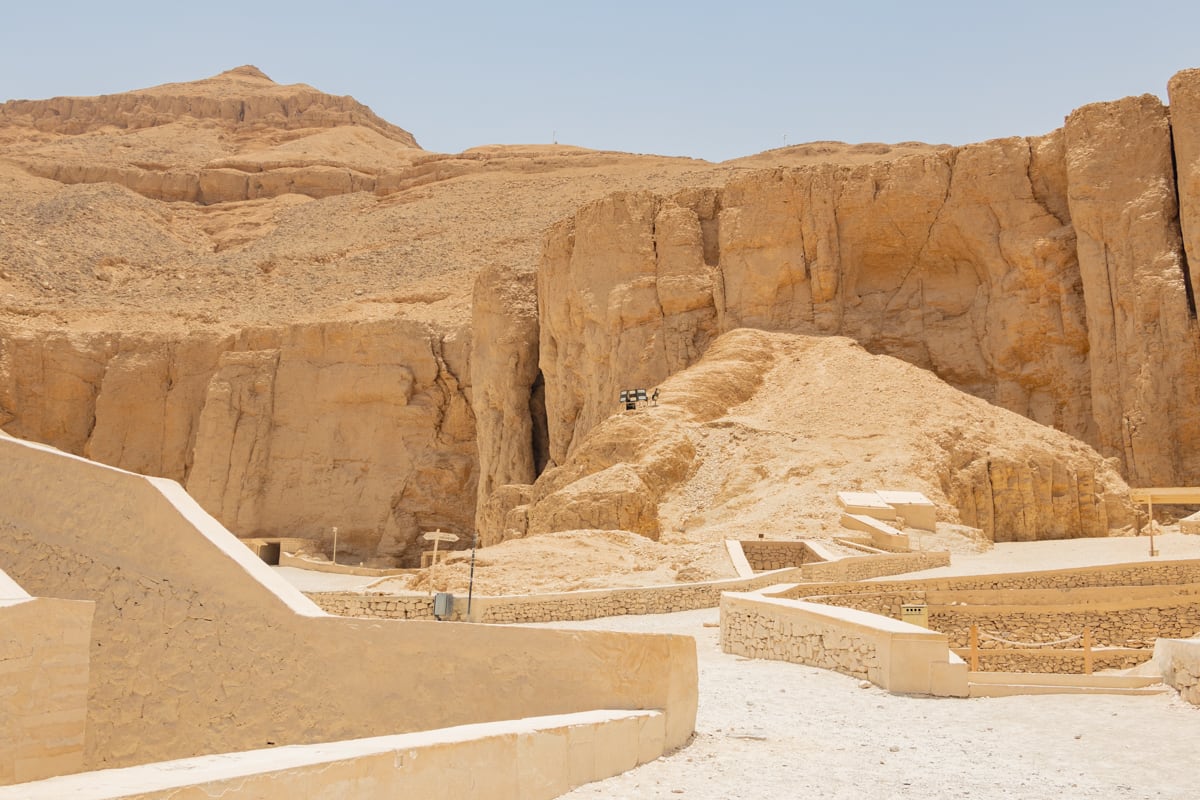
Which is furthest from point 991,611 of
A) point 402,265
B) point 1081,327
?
point 402,265

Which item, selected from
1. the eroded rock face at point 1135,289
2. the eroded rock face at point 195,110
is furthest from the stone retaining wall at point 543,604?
the eroded rock face at point 195,110

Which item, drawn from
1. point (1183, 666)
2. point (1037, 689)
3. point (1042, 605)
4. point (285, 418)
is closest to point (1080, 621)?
point (1042, 605)

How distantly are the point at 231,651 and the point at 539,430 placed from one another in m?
32.5

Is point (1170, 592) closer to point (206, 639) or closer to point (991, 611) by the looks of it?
point (991, 611)

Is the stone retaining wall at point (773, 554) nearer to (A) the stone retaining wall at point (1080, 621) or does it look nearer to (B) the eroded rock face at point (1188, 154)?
(A) the stone retaining wall at point (1080, 621)

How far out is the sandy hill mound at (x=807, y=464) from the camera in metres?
25.8

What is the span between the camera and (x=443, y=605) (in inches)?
611

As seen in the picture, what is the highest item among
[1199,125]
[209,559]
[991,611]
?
[1199,125]

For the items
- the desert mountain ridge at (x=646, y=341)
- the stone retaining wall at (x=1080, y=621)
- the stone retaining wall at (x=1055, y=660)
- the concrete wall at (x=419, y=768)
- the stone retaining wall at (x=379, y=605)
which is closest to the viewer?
the concrete wall at (x=419, y=768)

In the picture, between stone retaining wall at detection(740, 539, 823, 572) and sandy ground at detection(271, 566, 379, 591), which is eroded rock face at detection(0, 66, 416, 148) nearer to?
sandy ground at detection(271, 566, 379, 591)

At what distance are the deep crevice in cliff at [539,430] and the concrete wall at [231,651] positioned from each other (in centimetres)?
3075

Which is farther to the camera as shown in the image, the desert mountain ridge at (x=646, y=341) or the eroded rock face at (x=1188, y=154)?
the eroded rock face at (x=1188, y=154)

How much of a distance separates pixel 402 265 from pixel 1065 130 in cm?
3942

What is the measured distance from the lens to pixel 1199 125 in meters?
30.8
